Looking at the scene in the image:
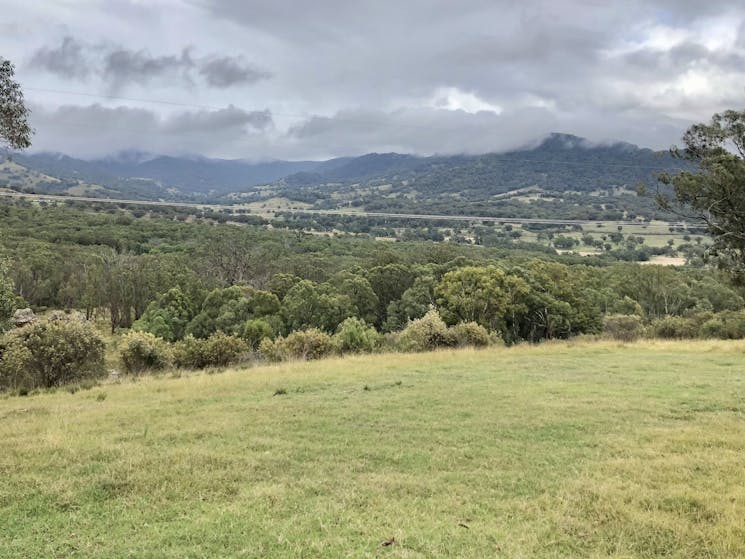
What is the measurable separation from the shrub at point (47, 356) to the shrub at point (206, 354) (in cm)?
390

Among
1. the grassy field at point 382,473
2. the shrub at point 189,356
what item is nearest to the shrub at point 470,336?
the grassy field at point 382,473

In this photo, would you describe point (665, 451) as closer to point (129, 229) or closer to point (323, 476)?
point (323, 476)

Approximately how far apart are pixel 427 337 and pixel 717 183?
14.4 meters

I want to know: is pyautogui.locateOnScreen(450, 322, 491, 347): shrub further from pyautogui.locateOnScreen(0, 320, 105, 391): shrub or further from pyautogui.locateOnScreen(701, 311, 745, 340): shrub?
pyautogui.locateOnScreen(701, 311, 745, 340): shrub

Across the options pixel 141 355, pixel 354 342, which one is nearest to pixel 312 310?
pixel 354 342

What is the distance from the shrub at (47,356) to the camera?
1780 centimetres

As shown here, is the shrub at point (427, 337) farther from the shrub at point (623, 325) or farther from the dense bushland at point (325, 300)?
the shrub at point (623, 325)

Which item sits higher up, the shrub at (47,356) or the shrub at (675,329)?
the shrub at (47,356)

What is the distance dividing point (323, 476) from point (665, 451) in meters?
5.22

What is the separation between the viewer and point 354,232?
14588 centimetres

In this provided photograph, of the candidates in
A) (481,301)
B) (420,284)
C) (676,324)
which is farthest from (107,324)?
(676,324)

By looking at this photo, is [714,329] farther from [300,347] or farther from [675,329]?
[300,347]

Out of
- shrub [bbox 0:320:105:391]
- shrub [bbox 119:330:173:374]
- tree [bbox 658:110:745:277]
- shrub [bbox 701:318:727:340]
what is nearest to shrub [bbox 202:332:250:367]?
shrub [bbox 119:330:173:374]

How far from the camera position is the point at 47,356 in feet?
59.2
